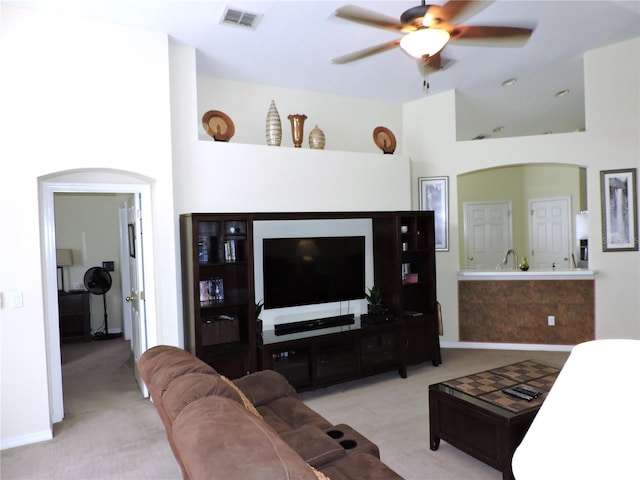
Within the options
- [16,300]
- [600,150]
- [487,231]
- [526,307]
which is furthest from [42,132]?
[487,231]

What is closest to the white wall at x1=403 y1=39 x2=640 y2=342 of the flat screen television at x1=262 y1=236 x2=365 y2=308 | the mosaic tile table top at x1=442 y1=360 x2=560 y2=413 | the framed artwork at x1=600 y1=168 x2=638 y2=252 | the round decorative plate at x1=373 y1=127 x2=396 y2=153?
the framed artwork at x1=600 y1=168 x2=638 y2=252

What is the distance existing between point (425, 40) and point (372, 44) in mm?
Result: 1807

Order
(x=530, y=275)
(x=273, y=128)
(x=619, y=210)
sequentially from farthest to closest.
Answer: (x=530, y=275) → (x=619, y=210) → (x=273, y=128)

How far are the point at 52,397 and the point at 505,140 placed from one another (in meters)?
5.56

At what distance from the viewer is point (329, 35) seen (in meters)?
4.14

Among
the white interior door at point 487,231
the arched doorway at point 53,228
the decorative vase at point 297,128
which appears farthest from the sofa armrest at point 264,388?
the white interior door at point 487,231

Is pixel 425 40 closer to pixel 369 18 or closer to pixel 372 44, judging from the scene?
pixel 369 18

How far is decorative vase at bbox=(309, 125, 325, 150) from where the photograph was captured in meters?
5.04

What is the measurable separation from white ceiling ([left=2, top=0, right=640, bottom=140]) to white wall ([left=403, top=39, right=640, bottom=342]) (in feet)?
1.01

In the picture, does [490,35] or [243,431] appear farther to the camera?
[490,35]

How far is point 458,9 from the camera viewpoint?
8.47 feet

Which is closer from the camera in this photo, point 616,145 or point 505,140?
point 616,145

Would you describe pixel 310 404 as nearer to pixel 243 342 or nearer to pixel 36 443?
pixel 243 342

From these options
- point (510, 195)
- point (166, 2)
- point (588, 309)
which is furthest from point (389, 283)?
point (510, 195)
